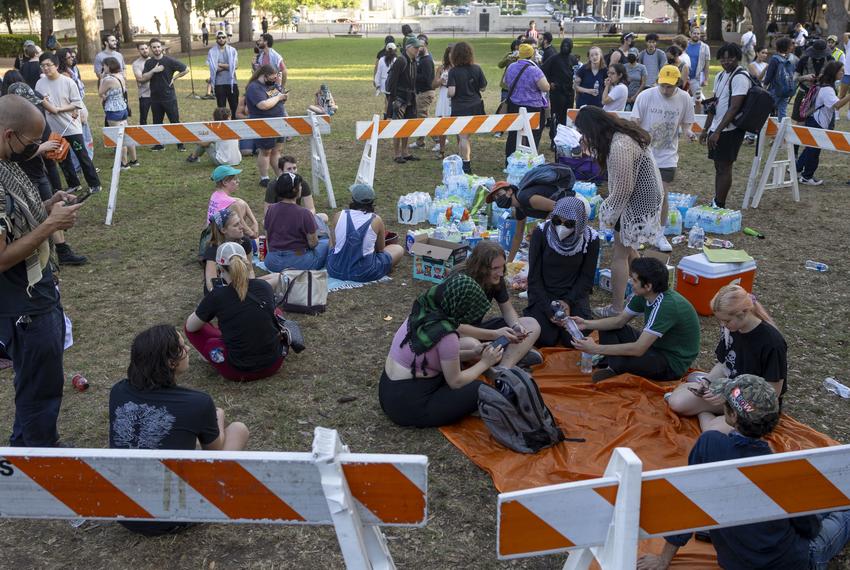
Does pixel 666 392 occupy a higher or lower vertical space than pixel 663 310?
lower

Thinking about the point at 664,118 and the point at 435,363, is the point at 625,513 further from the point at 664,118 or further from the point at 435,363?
the point at 664,118

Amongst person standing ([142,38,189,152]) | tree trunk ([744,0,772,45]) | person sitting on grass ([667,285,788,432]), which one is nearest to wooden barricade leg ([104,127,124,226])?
person standing ([142,38,189,152])

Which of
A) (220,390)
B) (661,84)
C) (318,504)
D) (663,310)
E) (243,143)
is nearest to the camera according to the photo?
(318,504)

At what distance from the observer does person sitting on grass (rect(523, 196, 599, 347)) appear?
19.9 feet

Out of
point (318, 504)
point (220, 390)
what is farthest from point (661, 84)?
point (318, 504)

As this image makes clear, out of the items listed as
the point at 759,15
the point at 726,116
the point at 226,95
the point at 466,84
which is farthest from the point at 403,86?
the point at 759,15

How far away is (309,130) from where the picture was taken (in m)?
10.2

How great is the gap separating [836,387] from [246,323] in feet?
14.0

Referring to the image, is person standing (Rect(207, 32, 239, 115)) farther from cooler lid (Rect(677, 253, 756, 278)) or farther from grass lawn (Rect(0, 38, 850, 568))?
cooler lid (Rect(677, 253, 756, 278))

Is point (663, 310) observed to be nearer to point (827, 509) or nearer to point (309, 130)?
point (827, 509)

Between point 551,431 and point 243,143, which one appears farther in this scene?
point 243,143

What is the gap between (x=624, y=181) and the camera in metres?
6.21

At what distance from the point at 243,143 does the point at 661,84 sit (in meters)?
7.00

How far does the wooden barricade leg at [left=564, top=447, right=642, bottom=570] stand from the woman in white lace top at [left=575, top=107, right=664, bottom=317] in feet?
13.9
